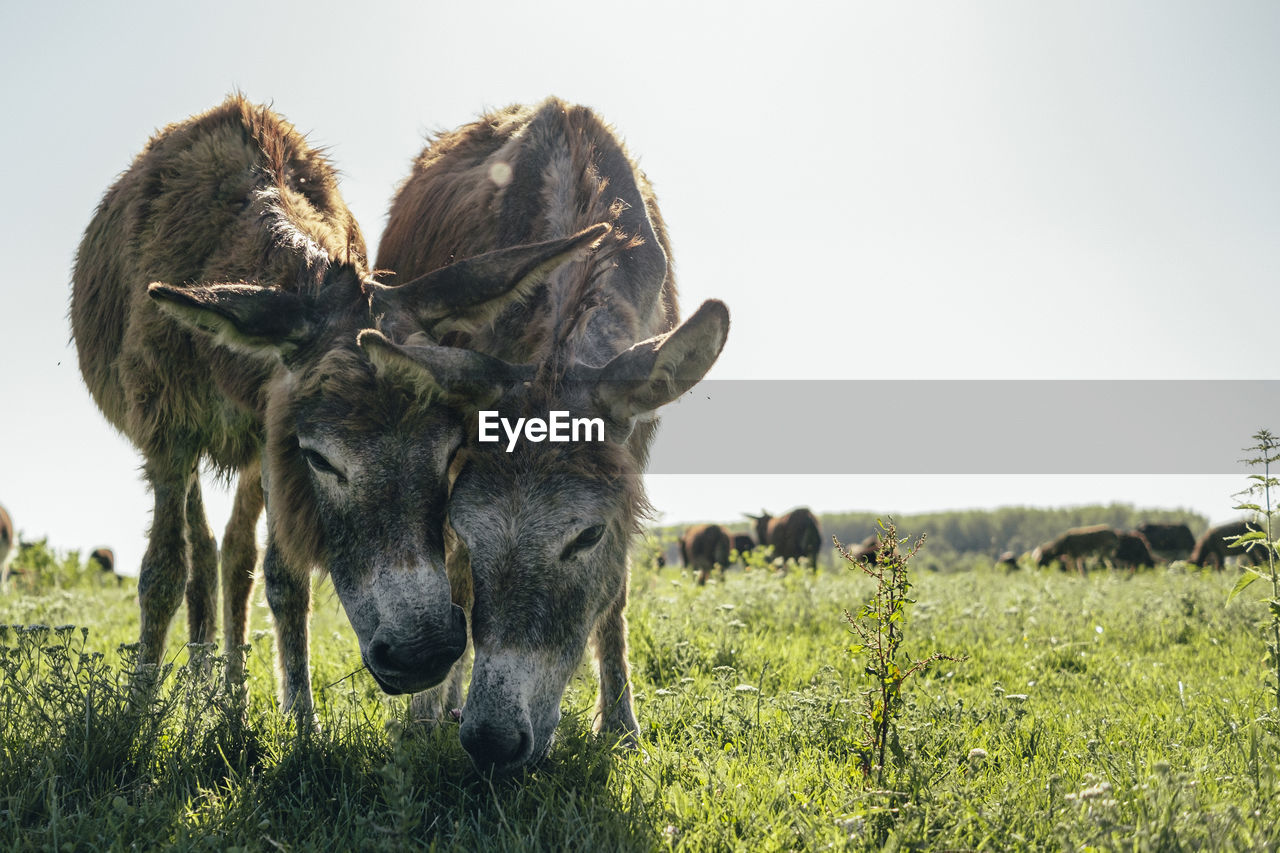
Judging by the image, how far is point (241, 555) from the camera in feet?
18.7

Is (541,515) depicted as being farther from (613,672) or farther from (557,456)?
(613,672)

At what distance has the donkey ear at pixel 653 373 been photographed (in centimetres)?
314

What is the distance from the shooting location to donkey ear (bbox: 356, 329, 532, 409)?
3133 mm

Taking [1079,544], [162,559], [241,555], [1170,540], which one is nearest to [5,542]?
[241,555]

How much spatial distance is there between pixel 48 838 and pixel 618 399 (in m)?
2.24

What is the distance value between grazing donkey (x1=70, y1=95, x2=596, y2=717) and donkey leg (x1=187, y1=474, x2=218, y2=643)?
0.04 ft

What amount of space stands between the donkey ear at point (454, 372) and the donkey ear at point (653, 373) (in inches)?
13.2

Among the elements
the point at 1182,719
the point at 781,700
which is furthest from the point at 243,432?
the point at 1182,719

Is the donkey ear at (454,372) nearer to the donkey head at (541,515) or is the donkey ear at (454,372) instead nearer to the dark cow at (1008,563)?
the donkey head at (541,515)

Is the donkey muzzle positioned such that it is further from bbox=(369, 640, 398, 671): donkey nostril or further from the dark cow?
the dark cow

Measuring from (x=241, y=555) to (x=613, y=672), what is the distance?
292 cm

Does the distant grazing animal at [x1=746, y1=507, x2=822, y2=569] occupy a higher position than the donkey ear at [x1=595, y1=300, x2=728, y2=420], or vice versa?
the donkey ear at [x1=595, y1=300, x2=728, y2=420]

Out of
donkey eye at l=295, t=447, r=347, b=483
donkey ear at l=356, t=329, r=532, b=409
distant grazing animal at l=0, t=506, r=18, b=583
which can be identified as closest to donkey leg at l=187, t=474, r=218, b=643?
donkey eye at l=295, t=447, r=347, b=483

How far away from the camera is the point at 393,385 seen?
128 inches
